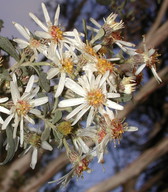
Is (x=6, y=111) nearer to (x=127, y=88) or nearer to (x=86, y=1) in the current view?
(x=127, y=88)

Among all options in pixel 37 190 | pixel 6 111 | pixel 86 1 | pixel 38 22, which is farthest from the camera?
pixel 86 1

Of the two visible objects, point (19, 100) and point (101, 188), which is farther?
point (101, 188)

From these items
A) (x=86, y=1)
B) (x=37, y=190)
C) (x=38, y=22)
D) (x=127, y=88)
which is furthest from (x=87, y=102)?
(x=86, y=1)

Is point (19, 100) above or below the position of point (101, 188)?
above

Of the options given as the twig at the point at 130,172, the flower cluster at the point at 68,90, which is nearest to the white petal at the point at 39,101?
the flower cluster at the point at 68,90

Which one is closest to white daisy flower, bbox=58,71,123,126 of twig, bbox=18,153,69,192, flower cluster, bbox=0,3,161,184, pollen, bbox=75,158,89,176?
flower cluster, bbox=0,3,161,184

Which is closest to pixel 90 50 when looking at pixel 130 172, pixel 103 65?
pixel 103 65
